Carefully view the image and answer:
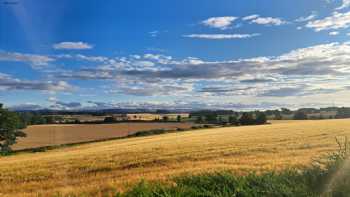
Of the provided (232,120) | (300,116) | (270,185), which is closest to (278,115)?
(300,116)

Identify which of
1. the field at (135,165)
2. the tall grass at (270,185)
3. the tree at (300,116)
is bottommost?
the field at (135,165)

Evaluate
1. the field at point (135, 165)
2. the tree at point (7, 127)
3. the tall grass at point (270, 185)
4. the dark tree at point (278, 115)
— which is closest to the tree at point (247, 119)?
the dark tree at point (278, 115)

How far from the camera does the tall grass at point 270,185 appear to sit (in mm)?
7227

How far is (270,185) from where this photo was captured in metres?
7.52

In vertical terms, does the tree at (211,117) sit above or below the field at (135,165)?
above

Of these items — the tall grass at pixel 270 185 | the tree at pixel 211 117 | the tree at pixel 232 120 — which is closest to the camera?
the tall grass at pixel 270 185

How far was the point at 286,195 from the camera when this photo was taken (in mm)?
7191

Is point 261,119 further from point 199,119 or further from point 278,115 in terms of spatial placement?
point 278,115

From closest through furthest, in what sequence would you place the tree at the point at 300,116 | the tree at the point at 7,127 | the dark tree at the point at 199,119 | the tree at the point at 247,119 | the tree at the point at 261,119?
the tree at the point at 7,127
the tree at the point at 261,119
the tree at the point at 247,119
the dark tree at the point at 199,119
the tree at the point at 300,116

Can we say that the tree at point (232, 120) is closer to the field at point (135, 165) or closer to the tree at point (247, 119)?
the tree at point (247, 119)

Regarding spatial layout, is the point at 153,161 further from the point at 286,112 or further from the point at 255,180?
the point at 286,112

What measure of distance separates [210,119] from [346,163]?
400ft

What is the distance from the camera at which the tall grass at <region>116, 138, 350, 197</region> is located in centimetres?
723

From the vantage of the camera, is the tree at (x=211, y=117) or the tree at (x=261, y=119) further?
the tree at (x=211, y=117)
